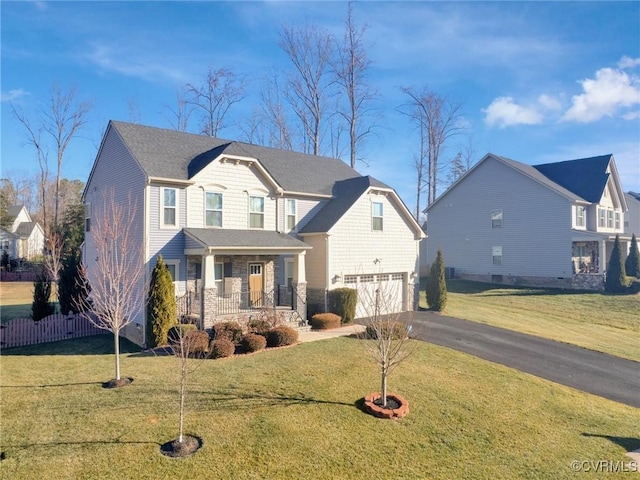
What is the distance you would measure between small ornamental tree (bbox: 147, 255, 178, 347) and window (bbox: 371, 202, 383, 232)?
443 inches

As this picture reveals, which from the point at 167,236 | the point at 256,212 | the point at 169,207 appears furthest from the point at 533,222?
the point at 167,236

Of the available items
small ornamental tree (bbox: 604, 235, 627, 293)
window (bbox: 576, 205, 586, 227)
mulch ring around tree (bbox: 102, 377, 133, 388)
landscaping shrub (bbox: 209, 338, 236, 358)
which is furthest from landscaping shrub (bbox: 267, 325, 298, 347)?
window (bbox: 576, 205, 586, 227)

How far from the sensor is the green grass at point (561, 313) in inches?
759

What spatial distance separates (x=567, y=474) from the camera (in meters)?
7.93

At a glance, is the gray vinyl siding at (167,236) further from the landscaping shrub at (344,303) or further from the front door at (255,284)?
the landscaping shrub at (344,303)

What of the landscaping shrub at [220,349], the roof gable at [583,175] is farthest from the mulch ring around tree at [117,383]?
the roof gable at [583,175]

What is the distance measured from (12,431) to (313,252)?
1411 cm

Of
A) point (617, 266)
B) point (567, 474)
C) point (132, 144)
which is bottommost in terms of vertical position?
point (567, 474)

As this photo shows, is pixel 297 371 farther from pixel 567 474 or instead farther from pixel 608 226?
pixel 608 226

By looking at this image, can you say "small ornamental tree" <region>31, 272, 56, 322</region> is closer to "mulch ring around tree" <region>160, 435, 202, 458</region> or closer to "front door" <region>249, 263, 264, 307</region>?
"front door" <region>249, 263, 264, 307</region>

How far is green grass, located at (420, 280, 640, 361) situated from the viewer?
63.3 ft

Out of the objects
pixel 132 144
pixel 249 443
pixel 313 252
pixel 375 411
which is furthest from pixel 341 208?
pixel 249 443

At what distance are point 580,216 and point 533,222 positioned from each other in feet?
12.5

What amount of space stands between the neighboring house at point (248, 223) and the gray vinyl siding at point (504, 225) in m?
14.7
